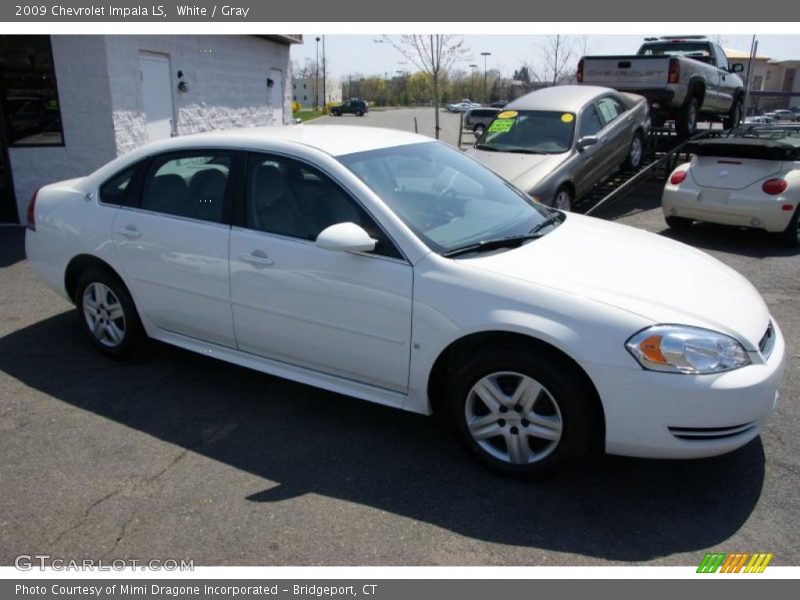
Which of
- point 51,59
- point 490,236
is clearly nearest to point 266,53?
point 51,59

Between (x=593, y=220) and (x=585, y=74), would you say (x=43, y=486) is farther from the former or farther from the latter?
(x=585, y=74)

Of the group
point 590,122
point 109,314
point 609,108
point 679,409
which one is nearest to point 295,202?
point 109,314

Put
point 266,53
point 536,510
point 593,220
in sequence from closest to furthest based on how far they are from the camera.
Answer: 1. point 536,510
2. point 593,220
3. point 266,53

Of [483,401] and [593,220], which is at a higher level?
[593,220]

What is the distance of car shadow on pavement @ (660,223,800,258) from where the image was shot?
26.7 ft

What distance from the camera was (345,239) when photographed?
11.1 feet

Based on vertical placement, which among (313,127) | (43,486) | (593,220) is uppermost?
(313,127)

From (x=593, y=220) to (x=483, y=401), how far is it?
70.9 inches

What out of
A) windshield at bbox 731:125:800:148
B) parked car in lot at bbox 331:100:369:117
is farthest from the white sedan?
parked car in lot at bbox 331:100:369:117

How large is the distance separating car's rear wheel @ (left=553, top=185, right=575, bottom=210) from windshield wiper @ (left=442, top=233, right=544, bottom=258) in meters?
4.75

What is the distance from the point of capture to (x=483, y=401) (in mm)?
3355

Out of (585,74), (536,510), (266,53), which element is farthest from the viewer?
(266,53)

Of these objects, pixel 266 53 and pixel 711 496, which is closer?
pixel 711 496

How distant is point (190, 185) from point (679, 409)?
10.3ft
